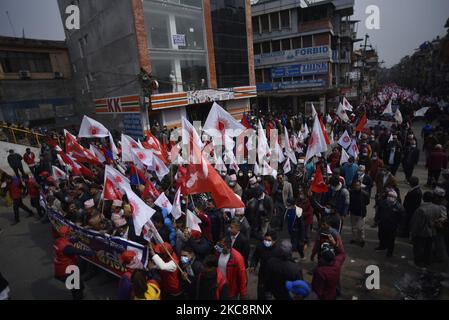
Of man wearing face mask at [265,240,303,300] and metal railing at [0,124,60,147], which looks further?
metal railing at [0,124,60,147]

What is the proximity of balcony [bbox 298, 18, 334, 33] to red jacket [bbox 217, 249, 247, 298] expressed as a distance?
102 ft

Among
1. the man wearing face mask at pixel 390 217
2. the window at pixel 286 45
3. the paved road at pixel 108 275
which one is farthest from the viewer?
the window at pixel 286 45

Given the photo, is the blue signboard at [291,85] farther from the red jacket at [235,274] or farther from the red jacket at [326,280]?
the red jacket at [235,274]

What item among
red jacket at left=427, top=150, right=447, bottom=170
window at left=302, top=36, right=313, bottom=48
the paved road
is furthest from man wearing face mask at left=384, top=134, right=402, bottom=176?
window at left=302, top=36, right=313, bottom=48

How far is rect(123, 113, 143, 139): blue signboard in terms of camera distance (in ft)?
57.0

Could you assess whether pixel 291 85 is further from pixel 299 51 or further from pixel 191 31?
pixel 191 31

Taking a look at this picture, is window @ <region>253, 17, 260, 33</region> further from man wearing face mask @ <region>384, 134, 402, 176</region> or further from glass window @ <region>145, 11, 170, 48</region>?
man wearing face mask @ <region>384, 134, 402, 176</region>

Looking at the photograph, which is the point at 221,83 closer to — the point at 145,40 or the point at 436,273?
the point at 145,40

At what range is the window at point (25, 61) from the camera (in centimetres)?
2280

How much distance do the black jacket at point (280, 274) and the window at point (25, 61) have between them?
28.3m

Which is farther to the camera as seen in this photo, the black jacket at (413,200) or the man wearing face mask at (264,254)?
the black jacket at (413,200)

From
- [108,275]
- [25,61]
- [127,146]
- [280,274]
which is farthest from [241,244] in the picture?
[25,61]

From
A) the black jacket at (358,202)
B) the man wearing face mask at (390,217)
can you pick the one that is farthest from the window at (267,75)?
the man wearing face mask at (390,217)

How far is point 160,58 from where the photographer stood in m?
19.5
